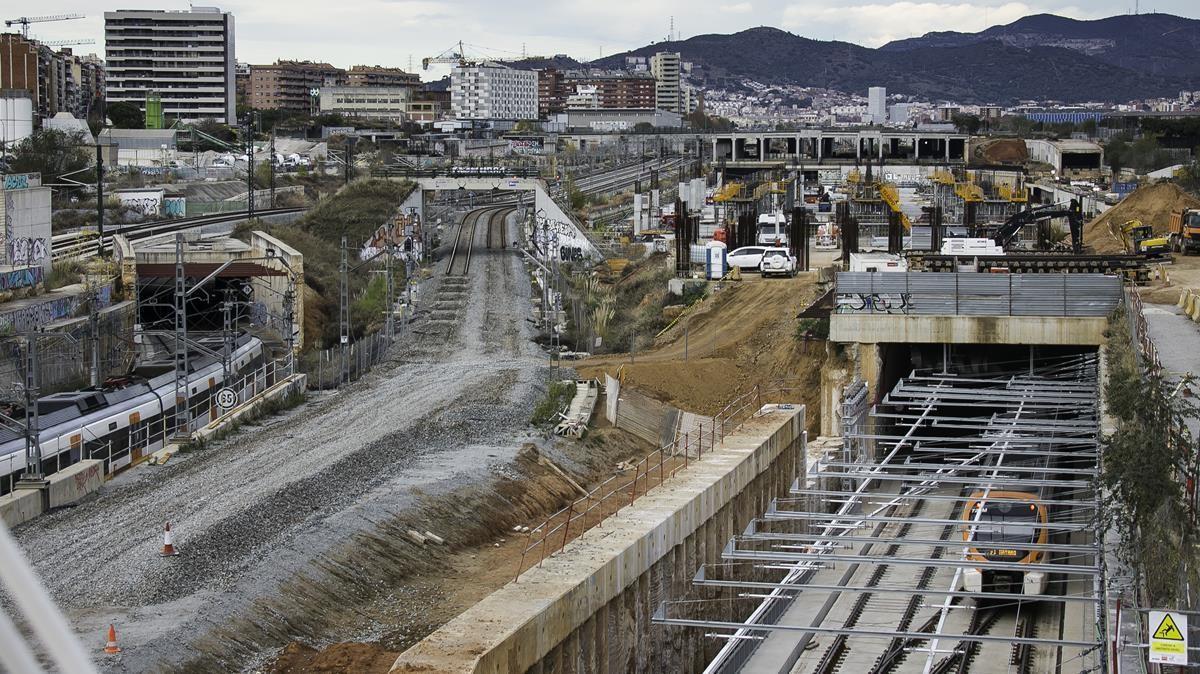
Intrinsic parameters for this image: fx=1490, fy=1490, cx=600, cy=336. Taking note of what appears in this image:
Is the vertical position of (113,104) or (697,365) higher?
(113,104)

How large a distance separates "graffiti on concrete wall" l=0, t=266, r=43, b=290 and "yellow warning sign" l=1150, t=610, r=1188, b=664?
36481mm

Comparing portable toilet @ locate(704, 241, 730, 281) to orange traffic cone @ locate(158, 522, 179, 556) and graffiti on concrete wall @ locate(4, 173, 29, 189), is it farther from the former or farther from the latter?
orange traffic cone @ locate(158, 522, 179, 556)

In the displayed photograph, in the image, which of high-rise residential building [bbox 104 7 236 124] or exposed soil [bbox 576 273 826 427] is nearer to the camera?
exposed soil [bbox 576 273 826 427]

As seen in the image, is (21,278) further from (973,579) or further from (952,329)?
(973,579)

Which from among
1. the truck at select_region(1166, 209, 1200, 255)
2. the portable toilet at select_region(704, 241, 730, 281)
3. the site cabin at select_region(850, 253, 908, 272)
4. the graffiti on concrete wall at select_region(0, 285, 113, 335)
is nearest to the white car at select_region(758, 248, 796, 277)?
the portable toilet at select_region(704, 241, 730, 281)

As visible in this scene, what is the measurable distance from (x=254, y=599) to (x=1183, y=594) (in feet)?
34.0

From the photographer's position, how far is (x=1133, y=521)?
14.8 meters

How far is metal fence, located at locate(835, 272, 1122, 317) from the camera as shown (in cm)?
3194

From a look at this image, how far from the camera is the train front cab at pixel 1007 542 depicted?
19281 millimetres

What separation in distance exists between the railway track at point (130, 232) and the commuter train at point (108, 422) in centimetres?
1641

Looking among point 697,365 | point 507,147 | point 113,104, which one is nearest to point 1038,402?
point 697,365

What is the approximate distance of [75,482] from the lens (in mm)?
22922

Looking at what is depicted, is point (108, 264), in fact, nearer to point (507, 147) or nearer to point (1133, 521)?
point (1133, 521)

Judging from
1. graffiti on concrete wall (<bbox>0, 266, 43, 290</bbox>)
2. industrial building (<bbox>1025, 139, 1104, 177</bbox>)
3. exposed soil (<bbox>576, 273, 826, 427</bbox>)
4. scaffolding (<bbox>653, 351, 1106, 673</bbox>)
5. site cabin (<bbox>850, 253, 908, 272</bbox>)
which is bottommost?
scaffolding (<bbox>653, 351, 1106, 673</bbox>)
